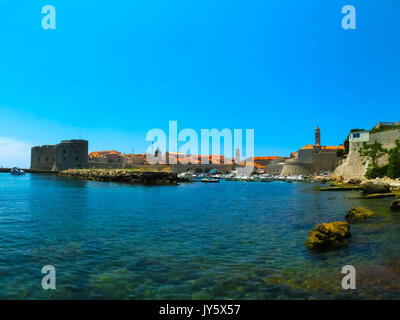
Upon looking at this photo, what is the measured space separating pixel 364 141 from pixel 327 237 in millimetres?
45482

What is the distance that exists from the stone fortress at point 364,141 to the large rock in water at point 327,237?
37905 mm

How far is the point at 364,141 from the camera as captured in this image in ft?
156

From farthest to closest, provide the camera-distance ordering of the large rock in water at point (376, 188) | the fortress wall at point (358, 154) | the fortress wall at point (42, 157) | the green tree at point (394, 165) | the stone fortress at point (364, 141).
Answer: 1. the fortress wall at point (42, 157)
2. the stone fortress at point (364, 141)
3. the fortress wall at point (358, 154)
4. the green tree at point (394, 165)
5. the large rock in water at point (376, 188)

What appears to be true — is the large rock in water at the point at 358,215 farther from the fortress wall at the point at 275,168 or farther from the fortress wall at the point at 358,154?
the fortress wall at the point at 275,168

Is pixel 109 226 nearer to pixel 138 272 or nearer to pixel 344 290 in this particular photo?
pixel 138 272

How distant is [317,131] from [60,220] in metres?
109

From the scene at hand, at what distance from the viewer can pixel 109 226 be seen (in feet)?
42.5

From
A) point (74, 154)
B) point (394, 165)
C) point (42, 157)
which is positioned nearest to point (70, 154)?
point (74, 154)

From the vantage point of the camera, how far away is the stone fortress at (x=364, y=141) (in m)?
41.3

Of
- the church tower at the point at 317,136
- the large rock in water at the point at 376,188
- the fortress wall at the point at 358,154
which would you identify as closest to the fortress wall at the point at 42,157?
the fortress wall at the point at 358,154

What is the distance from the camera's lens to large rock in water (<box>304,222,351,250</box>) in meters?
9.03

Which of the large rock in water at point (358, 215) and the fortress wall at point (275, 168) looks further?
the fortress wall at point (275, 168)

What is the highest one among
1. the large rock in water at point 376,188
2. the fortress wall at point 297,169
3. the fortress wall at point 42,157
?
the fortress wall at point 42,157

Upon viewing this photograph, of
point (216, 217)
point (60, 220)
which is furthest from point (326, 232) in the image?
point (60, 220)
